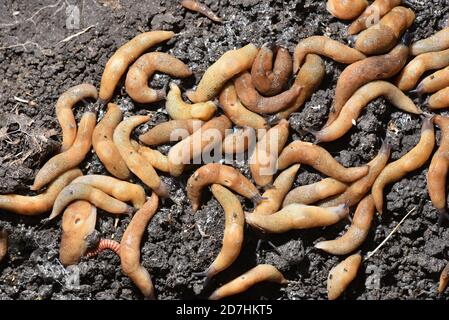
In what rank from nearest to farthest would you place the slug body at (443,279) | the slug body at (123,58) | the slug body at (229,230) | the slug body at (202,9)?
the slug body at (229,230) < the slug body at (443,279) < the slug body at (123,58) < the slug body at (202,9)

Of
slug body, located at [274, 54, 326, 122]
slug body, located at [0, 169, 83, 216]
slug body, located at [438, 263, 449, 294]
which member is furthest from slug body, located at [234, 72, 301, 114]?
slug body, located at [438, 263, 449, 294]

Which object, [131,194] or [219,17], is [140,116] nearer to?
[131,194]

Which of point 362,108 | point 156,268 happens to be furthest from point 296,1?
point 156,268

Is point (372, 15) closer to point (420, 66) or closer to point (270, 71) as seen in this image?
point (420, 66)

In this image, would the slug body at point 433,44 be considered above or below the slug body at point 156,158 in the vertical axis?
above

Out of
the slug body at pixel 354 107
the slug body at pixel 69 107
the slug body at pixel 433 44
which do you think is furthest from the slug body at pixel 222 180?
the slug body at pixel 433 44

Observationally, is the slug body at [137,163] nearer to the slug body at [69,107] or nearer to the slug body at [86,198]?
the slug body at [86,198]
